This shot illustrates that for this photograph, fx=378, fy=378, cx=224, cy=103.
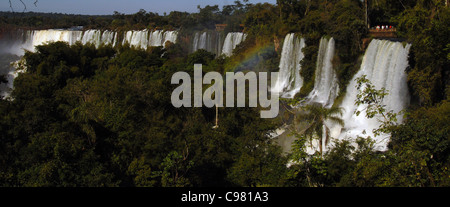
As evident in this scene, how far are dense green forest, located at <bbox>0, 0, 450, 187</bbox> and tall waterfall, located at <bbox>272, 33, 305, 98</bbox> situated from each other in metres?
1.12

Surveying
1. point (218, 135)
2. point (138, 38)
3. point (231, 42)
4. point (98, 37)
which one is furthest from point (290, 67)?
point (98, 37)

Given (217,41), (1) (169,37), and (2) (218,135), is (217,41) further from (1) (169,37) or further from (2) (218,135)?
(2) (218,135)

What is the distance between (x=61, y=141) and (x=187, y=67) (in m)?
21.9

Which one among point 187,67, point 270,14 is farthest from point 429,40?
point 270,14

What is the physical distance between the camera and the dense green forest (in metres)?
8.19

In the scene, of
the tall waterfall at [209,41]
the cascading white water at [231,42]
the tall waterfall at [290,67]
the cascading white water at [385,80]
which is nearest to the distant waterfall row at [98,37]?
the tall waterfall at [209,41]

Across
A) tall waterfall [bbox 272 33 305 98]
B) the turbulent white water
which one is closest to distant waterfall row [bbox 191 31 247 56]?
the turbulent white water

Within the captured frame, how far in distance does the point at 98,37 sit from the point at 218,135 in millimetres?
39536

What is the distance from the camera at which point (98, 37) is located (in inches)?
1951

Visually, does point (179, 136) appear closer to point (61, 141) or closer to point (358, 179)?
point (61, 141)

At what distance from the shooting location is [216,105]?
20.8 m

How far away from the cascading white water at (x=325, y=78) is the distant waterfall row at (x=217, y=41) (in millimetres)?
12324

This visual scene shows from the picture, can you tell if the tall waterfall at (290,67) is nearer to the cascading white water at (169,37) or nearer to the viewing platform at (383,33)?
the viewing platform at (383,33)

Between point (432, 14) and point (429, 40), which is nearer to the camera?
point (429, 40)
